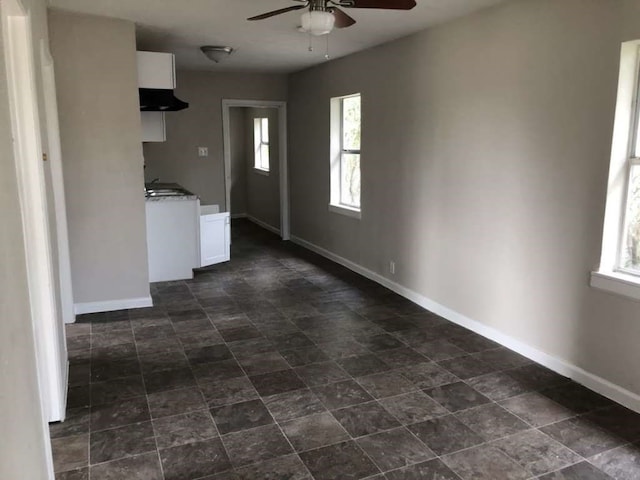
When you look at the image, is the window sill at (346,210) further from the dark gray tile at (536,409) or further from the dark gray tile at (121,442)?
the dark gray tile at (121,442)

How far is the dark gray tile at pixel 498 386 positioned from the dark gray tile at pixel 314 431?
935 mm

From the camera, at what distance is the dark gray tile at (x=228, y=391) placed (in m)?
2.91

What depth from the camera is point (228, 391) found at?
302 cm

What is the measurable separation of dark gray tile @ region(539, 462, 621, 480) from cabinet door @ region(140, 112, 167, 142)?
4.50m

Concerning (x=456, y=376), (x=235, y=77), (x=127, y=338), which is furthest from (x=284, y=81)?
(x=456, y=376)

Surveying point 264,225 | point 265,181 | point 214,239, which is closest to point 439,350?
point 214,239

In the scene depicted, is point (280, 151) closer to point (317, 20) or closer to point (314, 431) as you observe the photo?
point (317, 20)

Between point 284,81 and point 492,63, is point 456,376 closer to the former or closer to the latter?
point 492,63

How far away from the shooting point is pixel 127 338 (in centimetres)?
380

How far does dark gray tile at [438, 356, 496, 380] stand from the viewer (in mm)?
3242

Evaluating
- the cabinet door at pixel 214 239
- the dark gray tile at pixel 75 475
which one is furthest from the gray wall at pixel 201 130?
the dark gray tile at pixel 75 475

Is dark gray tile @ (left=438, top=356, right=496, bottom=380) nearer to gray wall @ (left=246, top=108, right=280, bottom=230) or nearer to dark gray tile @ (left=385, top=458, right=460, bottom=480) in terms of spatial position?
dark gray tile @ (left=385, top=458, right=460, bottom=480)

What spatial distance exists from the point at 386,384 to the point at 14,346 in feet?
7.33

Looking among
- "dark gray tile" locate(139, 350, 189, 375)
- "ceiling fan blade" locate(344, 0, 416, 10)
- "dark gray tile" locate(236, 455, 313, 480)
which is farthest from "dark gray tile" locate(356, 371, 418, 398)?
"ceiling fan blade" locate(344, 0, 416, 10)
